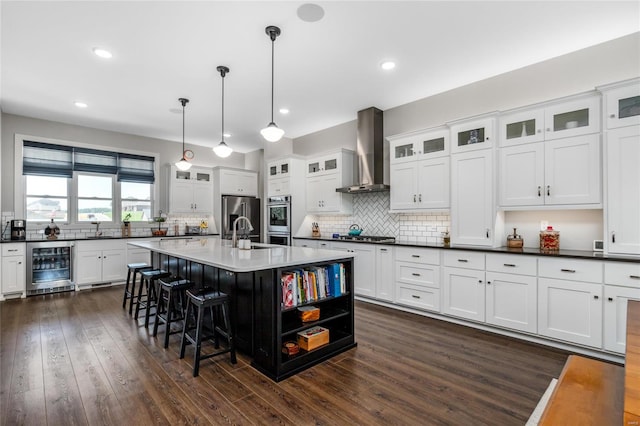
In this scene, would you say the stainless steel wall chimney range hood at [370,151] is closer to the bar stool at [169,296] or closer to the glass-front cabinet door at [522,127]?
the glass-front cabinet door at [522,127]

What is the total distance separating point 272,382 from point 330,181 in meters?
3.72

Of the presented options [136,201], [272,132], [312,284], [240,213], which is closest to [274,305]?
[312,284]

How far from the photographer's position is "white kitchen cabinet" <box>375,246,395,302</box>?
4.34 metres

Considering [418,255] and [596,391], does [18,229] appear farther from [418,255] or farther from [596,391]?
[596,391]

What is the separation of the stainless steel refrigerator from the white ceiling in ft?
8.79

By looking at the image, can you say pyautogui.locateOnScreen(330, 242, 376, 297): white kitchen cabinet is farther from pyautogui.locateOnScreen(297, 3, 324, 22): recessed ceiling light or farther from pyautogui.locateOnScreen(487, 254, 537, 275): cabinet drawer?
pyautogui.locateOnScreen(297, 3, 324, 22): recessed ceiling light

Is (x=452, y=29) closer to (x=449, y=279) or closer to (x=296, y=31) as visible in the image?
(x=296, y=31)

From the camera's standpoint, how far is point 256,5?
2566mm

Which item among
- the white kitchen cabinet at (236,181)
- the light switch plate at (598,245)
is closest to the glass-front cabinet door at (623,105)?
the light switch plate at (598,245)

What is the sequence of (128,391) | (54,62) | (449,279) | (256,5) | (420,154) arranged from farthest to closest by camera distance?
(420,154) < (449,279) < (54,62) < (256,5) < (128,391)

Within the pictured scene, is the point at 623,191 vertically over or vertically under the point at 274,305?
over

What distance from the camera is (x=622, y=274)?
267 centimetres

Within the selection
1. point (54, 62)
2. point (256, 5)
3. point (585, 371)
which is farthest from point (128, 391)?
point (54, 62)

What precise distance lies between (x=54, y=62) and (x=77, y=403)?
3515 millimetres
